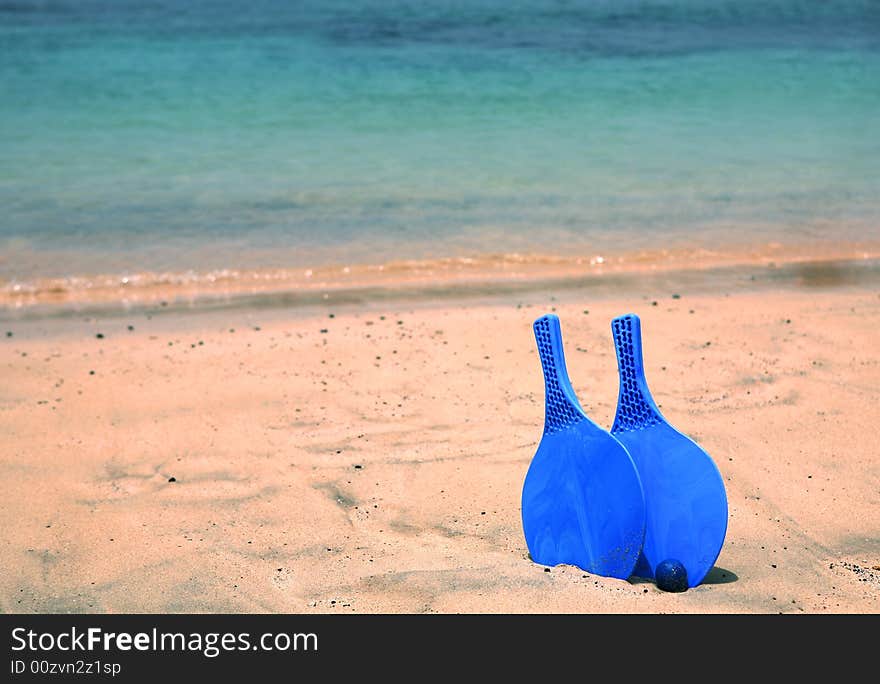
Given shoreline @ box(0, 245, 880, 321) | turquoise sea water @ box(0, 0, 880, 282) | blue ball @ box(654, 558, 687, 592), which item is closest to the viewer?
blue ball @ box(654, 558, 687, 592)

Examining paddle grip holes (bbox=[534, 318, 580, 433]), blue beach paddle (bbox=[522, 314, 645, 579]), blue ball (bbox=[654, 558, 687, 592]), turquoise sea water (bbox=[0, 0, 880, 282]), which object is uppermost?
turquoise sea water (bbox=[0, 0, 880, 282])

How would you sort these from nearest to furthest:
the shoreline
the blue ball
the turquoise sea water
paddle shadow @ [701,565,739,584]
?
the blue ball < paddle shadow @ [701,565,739,584] < the shoreline < the turquoise sea water

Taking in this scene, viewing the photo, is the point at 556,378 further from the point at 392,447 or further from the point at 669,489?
the point at 392,447

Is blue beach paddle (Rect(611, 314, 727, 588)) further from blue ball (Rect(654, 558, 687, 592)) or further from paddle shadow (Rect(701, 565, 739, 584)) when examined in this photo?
paddle shadow (Rect(701, 565, 739, 584))

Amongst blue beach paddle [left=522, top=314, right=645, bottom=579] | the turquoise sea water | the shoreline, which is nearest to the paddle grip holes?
blue beach paddle [left=522, top=314, right=645, bottom=579]

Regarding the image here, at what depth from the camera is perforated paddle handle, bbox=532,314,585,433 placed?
3721 mm

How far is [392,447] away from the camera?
5.04 m

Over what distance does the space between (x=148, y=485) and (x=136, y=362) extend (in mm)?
1762

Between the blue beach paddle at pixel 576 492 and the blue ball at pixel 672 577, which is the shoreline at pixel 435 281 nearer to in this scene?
the blue beach paddle at pixel 576 492

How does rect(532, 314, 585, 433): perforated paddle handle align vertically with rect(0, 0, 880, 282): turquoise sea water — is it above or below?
below

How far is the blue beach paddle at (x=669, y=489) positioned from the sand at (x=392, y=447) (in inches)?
6.0

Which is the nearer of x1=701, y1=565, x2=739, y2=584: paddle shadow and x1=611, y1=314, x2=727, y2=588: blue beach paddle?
x1=611, y1=314, x2=727, y2=588: blue beach paddle

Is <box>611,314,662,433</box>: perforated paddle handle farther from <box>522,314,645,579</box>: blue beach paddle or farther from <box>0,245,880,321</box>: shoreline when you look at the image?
<box>0,245,880,321</box>: shoreline

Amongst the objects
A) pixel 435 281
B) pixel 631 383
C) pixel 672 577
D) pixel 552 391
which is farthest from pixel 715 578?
pixel 435 281
